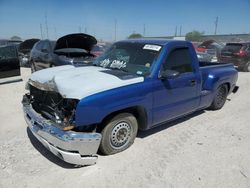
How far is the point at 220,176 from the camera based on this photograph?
3.27 metres

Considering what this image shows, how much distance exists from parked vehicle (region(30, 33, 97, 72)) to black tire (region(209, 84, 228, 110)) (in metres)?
4.05

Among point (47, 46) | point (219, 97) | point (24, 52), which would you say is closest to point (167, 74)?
point (219, 97)

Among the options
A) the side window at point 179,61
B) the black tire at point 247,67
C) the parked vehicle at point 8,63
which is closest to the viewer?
the side window at point 179,61

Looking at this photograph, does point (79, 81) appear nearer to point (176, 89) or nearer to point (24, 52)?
point (176, 89)

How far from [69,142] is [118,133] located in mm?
924

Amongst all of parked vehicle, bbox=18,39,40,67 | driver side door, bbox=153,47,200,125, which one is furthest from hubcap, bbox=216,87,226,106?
parked vehicle, bbox=18,39,40,67

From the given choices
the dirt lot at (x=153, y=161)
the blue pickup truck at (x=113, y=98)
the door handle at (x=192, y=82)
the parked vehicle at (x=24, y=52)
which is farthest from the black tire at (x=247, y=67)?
the parked vehicle at (x=24, y=52)

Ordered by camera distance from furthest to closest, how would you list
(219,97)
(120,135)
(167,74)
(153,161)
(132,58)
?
(219,97)
(132,58)
(167,74)
(120,135)
(153,161)

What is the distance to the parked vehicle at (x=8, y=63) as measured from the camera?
8.62 meters

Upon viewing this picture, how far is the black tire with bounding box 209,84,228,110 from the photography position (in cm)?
597

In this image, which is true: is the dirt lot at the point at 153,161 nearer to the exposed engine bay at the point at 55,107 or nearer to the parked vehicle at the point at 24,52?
the exposed engine bay at the point at 55,107

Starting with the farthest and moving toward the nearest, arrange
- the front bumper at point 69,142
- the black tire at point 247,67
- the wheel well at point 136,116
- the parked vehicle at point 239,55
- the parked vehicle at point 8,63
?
the black tire at point 247,67, the parked vehicle at point 239,55, the parked vehicle at point 8,63, the wheel well at point 136,116, the front bumper at point 69,142

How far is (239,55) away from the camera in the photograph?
527 inches

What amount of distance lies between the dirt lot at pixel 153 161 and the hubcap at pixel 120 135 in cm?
17
